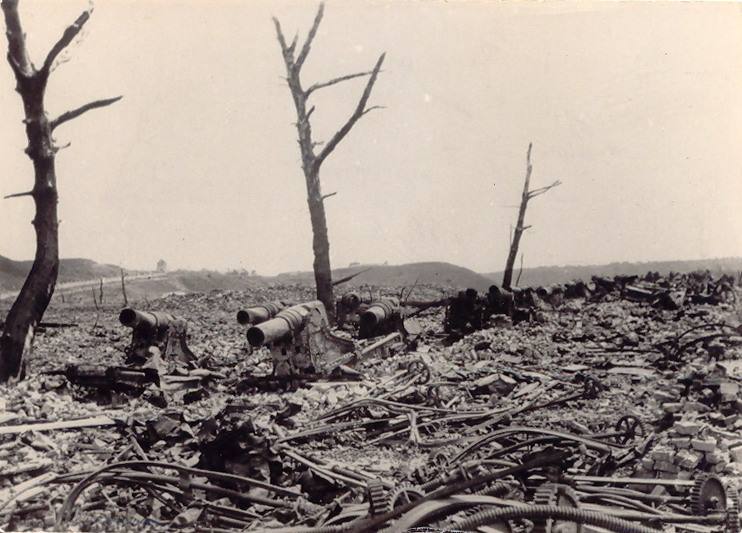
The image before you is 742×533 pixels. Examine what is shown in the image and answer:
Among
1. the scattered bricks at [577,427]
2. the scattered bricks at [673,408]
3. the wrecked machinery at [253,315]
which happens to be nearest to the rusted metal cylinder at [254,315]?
the wrecked machinery at [253,315]

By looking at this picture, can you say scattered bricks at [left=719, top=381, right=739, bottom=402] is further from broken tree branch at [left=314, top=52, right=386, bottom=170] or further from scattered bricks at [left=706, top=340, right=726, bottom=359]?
broken tree branch at [left=314, top=52, right=386, bottom=170]

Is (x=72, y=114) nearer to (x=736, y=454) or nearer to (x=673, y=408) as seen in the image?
(x=673, y=408)

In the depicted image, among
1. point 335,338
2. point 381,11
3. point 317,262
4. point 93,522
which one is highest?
point 381,11

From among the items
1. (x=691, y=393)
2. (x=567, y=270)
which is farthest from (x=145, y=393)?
(x=567, y=270)

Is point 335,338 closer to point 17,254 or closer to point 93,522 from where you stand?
point 17,254

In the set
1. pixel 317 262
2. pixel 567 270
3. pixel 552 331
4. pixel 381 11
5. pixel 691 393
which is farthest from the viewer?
pixel 567 270

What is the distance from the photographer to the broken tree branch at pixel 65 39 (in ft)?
24.2

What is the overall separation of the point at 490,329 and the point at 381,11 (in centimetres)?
850

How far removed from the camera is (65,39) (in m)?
7.73

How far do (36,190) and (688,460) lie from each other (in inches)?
314

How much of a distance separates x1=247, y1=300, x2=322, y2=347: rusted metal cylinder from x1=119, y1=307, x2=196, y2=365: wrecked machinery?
2109mm

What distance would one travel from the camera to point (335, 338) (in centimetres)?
953

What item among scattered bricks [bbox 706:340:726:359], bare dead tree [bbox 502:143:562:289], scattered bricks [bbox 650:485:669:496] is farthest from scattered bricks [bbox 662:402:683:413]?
bare dead tree [bbox 502:143:562:289]

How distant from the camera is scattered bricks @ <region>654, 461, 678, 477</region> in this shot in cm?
466
